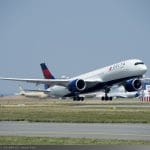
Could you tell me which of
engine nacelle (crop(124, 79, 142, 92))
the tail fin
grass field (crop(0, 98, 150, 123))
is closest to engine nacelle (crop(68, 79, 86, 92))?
engine nacelle (crop(124, 79, 142, 92))

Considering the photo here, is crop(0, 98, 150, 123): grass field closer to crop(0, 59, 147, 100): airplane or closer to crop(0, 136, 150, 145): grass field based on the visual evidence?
crop(0, 136, 150, 145): grass field

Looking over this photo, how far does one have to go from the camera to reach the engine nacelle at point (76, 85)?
78.9 meters

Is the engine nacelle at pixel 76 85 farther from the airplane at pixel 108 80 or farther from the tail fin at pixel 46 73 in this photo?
the tail fin at pixel 46 73

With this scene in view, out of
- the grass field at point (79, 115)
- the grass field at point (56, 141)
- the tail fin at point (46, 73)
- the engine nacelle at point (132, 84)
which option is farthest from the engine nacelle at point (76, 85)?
the grass field at point (56, 141)

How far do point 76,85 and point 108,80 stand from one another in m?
5.66

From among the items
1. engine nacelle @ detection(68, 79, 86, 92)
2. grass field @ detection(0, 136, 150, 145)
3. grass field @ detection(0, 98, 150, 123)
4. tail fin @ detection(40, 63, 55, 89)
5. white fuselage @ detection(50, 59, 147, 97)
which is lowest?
grass field @ detection(0, 136, 150, 145)

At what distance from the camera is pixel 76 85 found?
7888 centimetres

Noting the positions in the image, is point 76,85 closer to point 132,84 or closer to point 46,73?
point 132,84

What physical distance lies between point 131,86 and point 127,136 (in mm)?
60726

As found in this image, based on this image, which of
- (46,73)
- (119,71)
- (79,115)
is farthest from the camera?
(46,73)

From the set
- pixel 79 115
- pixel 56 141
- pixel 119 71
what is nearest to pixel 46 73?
pixel 119 71

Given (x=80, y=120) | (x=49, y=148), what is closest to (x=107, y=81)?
(x=80, y=120)

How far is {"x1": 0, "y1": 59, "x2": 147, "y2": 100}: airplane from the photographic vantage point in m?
78.9

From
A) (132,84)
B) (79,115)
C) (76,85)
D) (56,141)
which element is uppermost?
(132,84)
